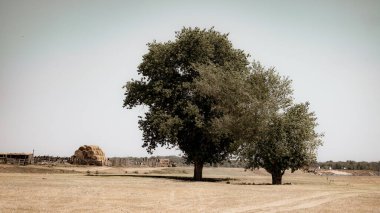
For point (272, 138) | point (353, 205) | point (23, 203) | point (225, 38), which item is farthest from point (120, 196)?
point (225, 38)

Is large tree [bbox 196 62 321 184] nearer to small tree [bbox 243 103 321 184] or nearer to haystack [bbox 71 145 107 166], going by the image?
small tree [bbox 243 103 321 184]

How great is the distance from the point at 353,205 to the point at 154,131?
101 ft

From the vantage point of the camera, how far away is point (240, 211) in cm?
1795

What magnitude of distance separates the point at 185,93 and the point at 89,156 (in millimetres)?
56055

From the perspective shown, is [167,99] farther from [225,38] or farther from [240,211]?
[240,211]

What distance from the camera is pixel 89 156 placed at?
96562mm

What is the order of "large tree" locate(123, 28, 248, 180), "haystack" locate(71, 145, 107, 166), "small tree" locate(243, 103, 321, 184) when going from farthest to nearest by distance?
"haystack" locate(71, 145, 107, 166), "large tree" locate(123, 28, 248, 180), "small tree" locate(243, 103, 321, 184)

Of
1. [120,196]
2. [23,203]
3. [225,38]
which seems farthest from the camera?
[225,38]

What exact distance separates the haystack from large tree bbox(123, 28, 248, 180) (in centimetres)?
4891

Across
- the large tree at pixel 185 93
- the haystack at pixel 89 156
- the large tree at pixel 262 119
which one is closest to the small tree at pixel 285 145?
the large tree at pixel 262 119

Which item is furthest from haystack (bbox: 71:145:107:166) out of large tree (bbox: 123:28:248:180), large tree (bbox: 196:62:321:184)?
large tree (bbox: 196:62:321:184)

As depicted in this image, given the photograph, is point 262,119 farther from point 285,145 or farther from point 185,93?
point 185,93

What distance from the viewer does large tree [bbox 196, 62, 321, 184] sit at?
43.3 m

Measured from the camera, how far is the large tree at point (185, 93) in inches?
1845
